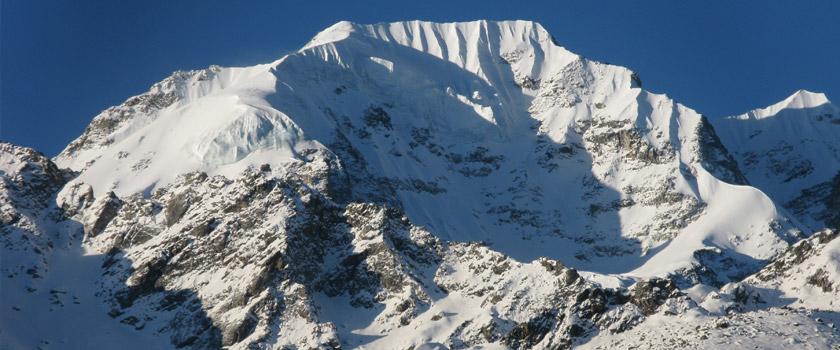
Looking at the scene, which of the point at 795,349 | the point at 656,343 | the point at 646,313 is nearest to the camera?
the point at 795,349

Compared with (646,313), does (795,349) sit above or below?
below

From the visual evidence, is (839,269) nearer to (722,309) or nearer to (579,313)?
(722,309)

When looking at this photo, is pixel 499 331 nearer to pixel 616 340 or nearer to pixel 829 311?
pixel 616 340

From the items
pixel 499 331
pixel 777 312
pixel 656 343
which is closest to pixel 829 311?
pixel 777 312

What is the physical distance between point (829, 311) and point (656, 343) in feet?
68.4

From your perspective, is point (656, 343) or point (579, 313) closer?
point (656, 343)

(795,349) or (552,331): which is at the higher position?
(552,331)

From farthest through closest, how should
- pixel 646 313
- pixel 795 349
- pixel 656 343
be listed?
pixel 646 313, pixel 656 343, pixel 795 349

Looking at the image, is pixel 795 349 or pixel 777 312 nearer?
pixel 795 349

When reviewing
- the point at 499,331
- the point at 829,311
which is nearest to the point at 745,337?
the point at 829,311

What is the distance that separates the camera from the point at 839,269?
19800 cm

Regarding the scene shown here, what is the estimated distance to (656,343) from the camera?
183 meters

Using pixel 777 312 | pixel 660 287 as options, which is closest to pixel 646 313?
pixel 660 287

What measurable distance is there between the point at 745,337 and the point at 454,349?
36671 mm
